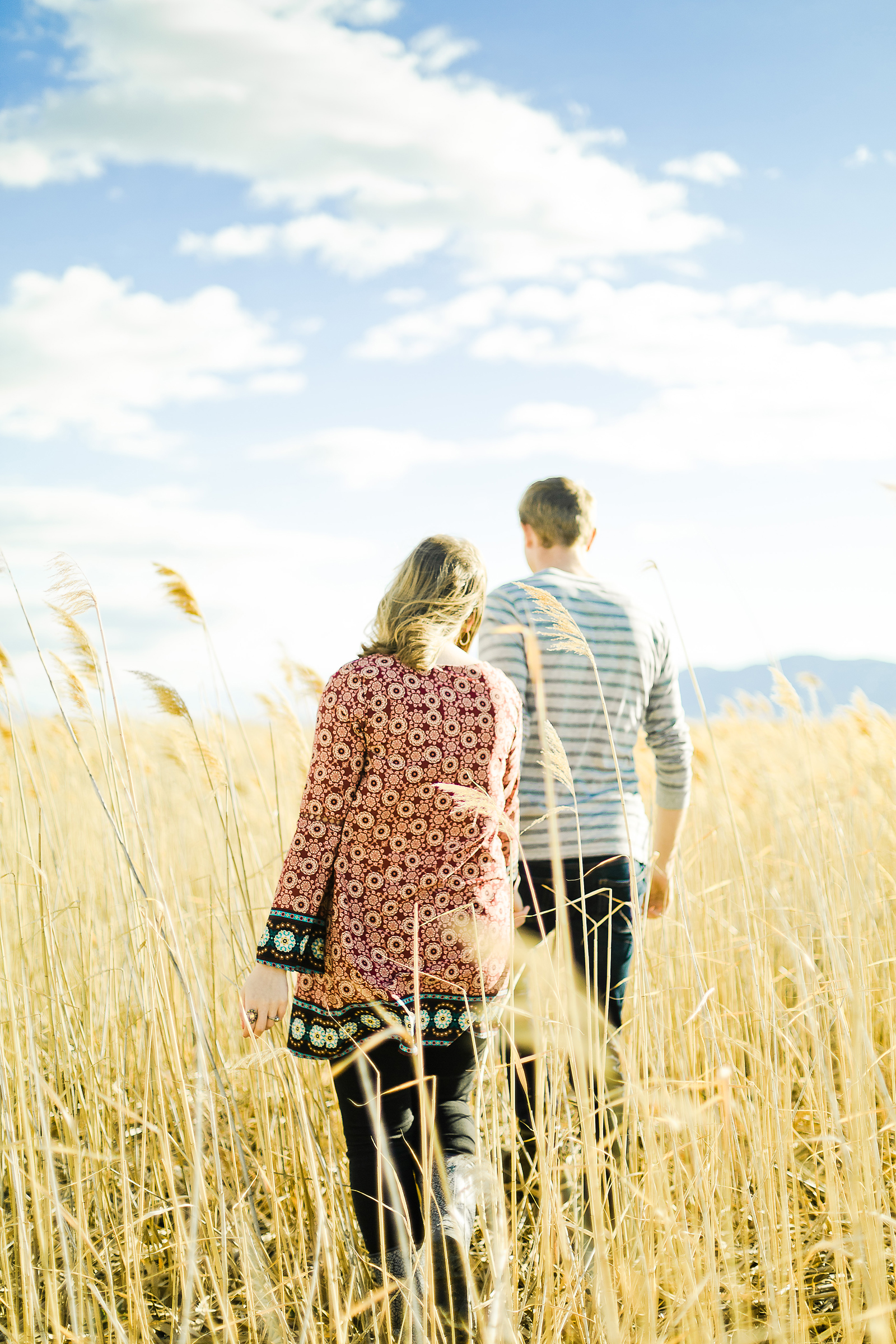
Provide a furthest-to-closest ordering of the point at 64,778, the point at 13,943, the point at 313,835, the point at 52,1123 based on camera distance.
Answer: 1. the point at 64,778
2. the point at 13,943
3. the point at 52,1123
4. the point at 313,835

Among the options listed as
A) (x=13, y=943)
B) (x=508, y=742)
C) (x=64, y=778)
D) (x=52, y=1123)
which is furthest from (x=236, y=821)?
(x=64, y=778)

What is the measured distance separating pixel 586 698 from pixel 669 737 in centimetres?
34

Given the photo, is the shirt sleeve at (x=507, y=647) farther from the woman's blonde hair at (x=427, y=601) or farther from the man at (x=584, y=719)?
the woman's blonde hair at (x=427, y=601)

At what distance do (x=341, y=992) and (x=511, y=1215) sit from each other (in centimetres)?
50

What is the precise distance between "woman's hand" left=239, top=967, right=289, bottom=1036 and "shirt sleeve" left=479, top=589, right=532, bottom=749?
77cm

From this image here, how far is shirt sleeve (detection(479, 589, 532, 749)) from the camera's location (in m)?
1.92

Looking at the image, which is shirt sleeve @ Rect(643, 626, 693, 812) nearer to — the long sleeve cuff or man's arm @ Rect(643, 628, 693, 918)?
man's arm @ Rect(643, 628, 693, 918)

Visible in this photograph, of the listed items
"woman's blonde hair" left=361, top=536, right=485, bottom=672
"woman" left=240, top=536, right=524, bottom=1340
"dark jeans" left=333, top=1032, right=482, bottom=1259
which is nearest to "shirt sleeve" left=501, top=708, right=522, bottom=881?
"woman" left=240, top=536, right=524, bottom=1340

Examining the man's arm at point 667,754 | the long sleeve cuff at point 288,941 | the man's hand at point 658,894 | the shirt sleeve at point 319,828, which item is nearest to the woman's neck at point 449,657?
the shirt sleeve at point 319,828

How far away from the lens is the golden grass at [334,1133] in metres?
1.24

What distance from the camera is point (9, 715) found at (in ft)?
6.61

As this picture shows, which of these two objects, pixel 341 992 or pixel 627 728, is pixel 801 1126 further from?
pixel 341 992

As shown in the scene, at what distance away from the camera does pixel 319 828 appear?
4.73 ft

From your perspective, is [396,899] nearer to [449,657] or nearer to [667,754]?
[449,657]
